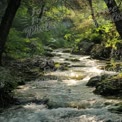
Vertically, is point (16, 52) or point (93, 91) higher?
point (16, 52)

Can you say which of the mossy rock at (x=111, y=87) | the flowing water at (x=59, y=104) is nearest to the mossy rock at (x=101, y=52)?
the flowing water at (x=59, y=104)

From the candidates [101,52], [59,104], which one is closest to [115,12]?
[59,104]

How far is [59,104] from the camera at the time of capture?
8984 millimetres

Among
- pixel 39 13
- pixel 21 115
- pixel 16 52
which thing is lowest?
pixel 21 115

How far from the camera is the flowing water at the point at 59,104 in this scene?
7.67 m

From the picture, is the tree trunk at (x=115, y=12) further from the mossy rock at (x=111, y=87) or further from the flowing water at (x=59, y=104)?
the mossy rock at (x=111, y=87)

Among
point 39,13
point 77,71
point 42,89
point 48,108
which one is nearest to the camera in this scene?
point 48,108

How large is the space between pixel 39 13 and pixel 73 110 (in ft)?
69.2

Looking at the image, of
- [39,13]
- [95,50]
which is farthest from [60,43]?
[95,50]

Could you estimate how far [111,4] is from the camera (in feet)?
24.8

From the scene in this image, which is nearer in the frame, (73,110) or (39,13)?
(73,110)

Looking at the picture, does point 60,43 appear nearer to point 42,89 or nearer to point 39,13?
point 39,13

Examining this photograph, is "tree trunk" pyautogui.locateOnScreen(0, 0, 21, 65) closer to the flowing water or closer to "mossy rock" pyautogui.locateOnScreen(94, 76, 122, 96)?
the flowing water

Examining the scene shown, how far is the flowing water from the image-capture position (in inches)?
302
